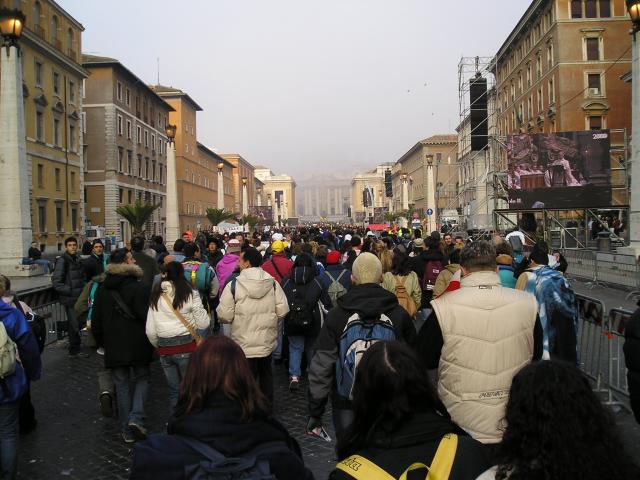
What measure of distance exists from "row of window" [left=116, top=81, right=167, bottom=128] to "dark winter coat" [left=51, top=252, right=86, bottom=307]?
4885cm

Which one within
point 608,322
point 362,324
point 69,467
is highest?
point 362,324

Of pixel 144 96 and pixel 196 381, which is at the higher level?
pixel 144 96

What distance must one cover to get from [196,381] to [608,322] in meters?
5.75

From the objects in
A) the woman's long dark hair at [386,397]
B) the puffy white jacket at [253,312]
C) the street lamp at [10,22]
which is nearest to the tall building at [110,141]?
the street lamp at [10,22]

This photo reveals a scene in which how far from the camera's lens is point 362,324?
378 cm

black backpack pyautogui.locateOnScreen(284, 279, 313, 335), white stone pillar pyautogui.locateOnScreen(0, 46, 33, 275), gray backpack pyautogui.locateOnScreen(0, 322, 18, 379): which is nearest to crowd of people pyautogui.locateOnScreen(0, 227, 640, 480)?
gray backpack pyautogui.locateOnScreen(0, 322, 18, 379)

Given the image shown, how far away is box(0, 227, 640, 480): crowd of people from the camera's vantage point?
1871 millimetres

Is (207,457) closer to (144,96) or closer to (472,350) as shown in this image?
(472,350)

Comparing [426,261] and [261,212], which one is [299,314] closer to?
[426,261]

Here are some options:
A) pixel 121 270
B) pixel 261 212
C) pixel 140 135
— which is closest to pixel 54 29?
pixel 140 135

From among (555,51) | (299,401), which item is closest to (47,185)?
(555,51)

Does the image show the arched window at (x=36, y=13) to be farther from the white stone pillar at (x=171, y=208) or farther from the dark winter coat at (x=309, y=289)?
the dark winter coat at (x=309, y=289)

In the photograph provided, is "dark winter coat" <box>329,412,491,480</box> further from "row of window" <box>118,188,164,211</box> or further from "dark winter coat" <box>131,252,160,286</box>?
"row of window" <box>118,188,164,211</box>

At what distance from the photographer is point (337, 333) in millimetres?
3865
